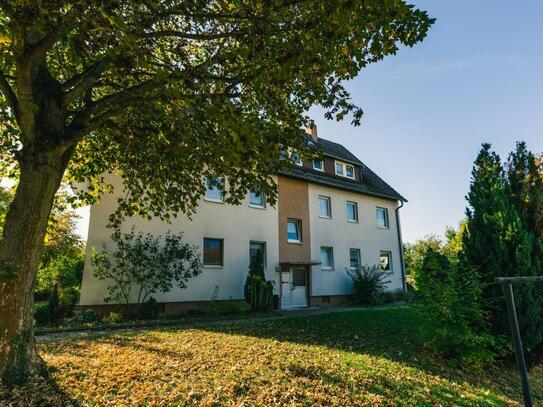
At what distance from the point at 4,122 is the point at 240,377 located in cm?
757

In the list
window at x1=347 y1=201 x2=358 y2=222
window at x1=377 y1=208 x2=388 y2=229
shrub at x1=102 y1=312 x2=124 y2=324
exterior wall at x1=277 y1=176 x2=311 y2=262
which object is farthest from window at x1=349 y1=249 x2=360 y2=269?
shrub at x1=102 y1=312 x2=124 y2=324

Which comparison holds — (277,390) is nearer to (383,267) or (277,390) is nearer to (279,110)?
(279,110)

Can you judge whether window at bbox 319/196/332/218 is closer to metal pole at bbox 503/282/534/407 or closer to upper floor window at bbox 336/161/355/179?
upper floor window at bbox 336/161/355/179

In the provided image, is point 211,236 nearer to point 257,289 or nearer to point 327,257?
point 257,289

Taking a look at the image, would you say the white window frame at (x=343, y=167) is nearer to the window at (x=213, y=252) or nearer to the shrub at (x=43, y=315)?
the window at (x=213, y=252)

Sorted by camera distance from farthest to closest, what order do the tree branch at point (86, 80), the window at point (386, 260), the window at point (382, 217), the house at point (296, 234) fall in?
the window at point (382, 217) → the window at point (386, 260) → the house at point (296, 234) → the tree branch at point (86, 80)

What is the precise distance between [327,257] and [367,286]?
2696mm

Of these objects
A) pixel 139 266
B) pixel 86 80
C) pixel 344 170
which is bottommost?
pixel 139 266

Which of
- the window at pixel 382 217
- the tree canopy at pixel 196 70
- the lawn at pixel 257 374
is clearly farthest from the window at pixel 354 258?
the tree canopy at pixel 196 70

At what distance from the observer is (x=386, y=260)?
76.7 feet

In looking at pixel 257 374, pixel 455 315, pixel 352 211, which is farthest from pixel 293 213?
pixel 257 374

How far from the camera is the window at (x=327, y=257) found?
19.8m

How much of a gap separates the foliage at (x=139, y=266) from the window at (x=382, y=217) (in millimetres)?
14297

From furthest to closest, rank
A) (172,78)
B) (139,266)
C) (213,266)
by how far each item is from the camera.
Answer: (213,266)
(139,266)
(172,78)
